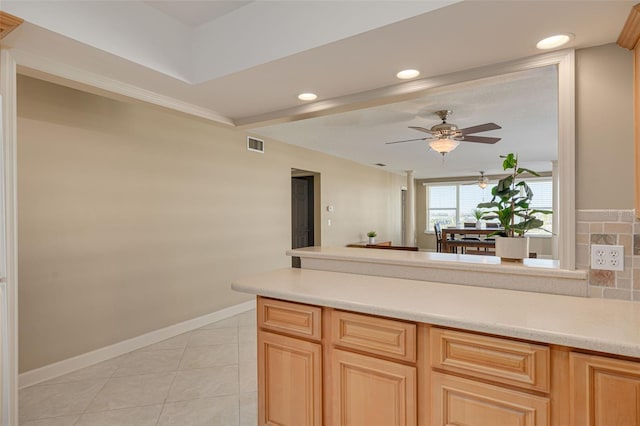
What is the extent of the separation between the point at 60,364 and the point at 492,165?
809cm

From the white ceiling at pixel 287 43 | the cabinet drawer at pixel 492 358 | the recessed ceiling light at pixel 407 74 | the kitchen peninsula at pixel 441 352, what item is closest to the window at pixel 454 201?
the white ceiling at pixel 287 43

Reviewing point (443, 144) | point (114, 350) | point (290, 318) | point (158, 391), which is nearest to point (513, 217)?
point (290, 318)

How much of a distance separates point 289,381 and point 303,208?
178 inches

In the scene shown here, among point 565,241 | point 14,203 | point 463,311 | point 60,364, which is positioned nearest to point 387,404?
point 463,311

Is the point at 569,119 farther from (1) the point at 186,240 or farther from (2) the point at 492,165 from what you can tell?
(2) the point at 492,165

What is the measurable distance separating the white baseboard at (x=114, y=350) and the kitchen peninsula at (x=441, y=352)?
6.33 feet

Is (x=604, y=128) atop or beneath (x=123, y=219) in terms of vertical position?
atop

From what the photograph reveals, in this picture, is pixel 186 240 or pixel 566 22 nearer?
pixel 566 22

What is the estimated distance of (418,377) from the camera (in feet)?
4.98

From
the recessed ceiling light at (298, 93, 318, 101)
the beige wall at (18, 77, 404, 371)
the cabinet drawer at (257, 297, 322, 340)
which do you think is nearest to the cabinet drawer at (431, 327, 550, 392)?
the cabinet drawer at (257, 297, 322, 340)

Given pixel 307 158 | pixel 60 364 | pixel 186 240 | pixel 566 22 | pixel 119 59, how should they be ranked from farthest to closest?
pixel 307 158 → pixel 186 240 → pixel 60 364 → pixel 119 59 → pixel 566 22

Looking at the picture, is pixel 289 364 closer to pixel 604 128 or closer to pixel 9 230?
pixel 9 230

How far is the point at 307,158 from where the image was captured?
579 centimetres

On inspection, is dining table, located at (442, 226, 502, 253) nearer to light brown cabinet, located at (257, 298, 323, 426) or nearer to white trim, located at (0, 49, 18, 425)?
light brown cabinet, located at (257, 298, 323, 426)
